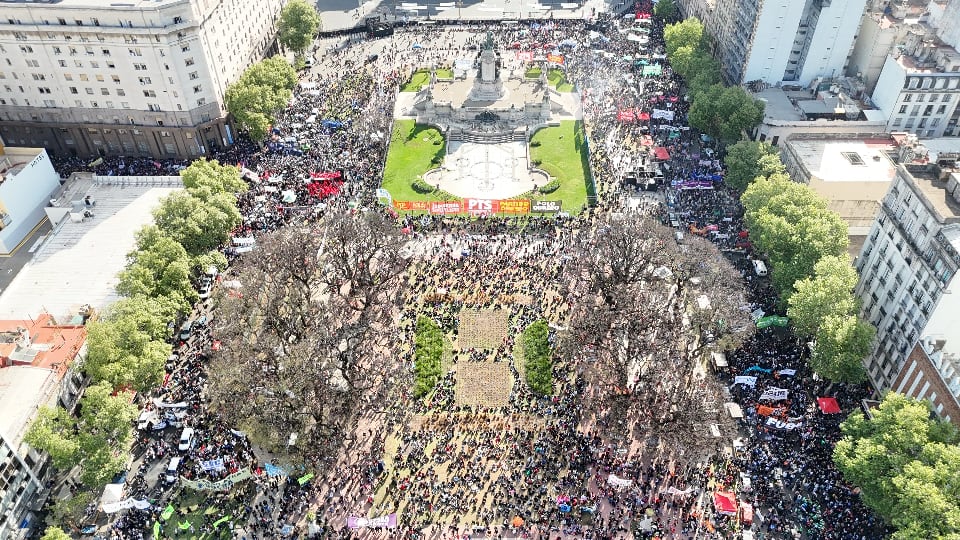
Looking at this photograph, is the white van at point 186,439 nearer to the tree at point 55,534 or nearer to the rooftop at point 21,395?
the tree at point 55,534

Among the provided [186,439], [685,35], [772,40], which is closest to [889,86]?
[772,40]

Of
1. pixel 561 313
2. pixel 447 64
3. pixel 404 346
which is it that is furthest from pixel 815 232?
pixel 447 64

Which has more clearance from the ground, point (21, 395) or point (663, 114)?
point (21, 395)

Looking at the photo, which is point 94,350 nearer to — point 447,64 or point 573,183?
point 573,183

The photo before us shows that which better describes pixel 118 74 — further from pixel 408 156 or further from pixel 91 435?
pixel 91 435

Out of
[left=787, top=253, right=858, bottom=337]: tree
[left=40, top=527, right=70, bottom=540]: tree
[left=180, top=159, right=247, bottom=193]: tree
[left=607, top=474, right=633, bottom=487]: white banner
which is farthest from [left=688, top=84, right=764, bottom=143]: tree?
[left=40, top=527, right=70, bottom=540]: tree

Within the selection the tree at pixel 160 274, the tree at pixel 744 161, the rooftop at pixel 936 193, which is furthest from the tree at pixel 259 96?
the rooftop at pixel 936 193
